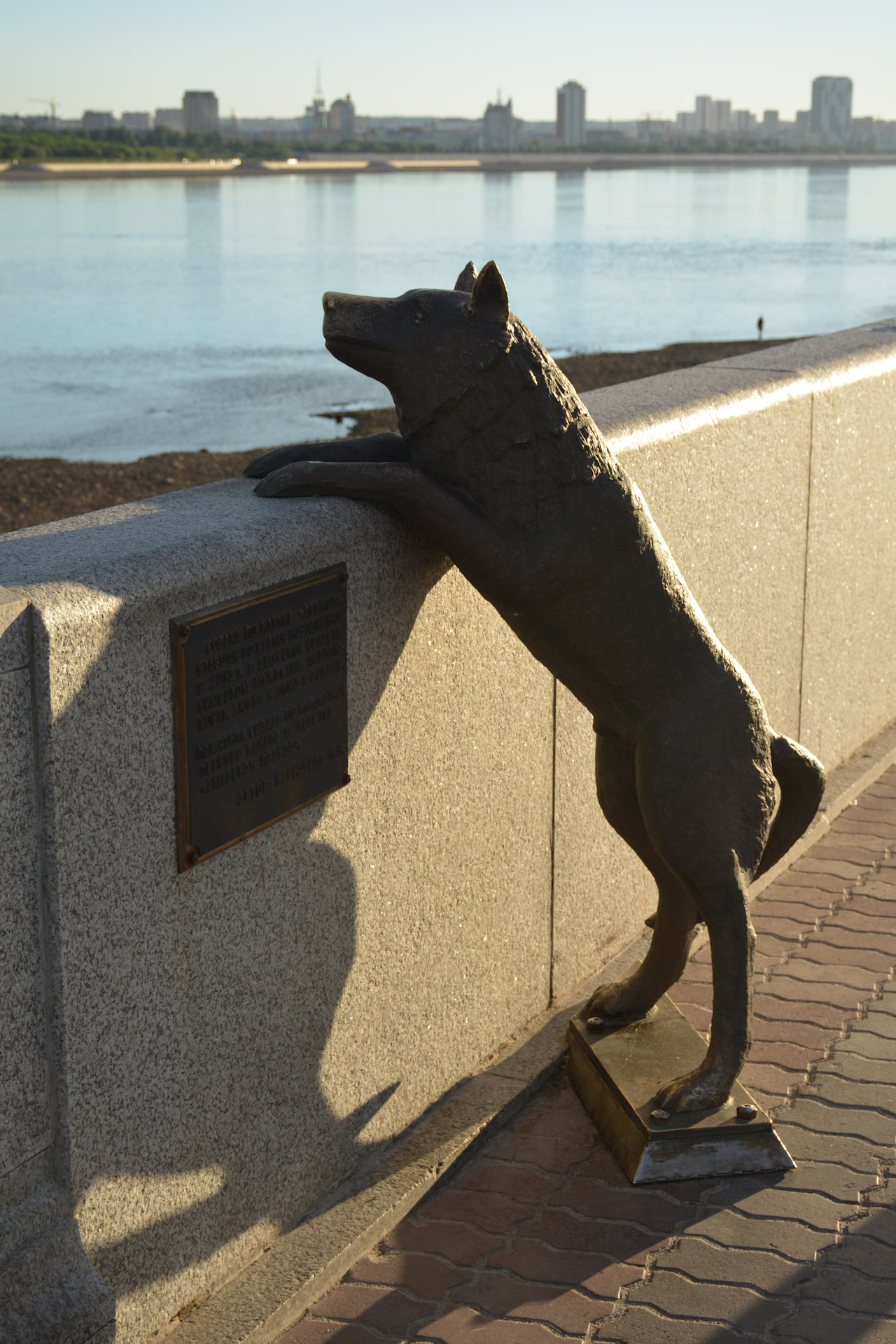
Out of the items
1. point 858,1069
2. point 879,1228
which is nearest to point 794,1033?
point 858,1069

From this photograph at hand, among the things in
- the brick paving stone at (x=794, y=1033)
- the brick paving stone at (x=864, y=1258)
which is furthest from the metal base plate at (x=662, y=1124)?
the brick paving stone at (x=794, y=1033)

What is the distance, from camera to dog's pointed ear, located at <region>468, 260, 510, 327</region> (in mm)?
2777

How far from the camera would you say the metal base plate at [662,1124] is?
3318 mm

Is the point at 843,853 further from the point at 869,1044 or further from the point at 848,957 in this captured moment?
the point at 869,1044

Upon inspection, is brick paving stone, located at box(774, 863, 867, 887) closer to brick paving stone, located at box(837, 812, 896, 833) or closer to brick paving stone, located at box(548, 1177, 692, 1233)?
brick paving stone, located at box(837, 812, 896, 833)

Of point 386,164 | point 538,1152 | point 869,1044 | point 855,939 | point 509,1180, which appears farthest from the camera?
point 386,164

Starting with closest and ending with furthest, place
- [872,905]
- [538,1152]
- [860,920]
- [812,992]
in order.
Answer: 1. [538,1152]
2. [812,992]
3. [860,920]
4. [872,905]

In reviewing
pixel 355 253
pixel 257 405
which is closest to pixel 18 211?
pixel 355 253

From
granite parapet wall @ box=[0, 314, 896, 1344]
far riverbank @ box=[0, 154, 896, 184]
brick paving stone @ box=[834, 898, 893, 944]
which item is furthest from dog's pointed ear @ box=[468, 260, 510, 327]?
far riverbank @ box=[0, 154, 896, 184]

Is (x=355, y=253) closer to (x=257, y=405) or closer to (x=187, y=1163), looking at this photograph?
(x=257, y=405)

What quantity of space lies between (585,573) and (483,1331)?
62.9 inches

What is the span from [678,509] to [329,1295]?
2411mm

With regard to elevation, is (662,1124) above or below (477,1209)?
above

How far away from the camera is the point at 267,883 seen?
285 cm
